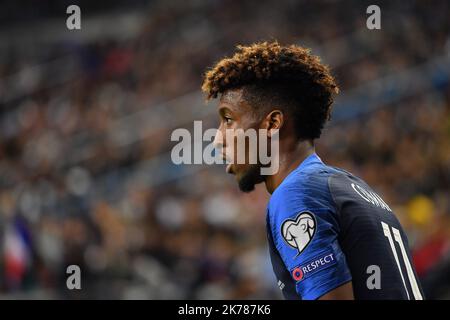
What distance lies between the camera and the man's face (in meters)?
3.44

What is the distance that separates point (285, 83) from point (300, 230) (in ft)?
2.60

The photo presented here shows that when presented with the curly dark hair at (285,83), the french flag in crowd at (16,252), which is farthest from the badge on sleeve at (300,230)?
the french flag in crowd at (16,252)

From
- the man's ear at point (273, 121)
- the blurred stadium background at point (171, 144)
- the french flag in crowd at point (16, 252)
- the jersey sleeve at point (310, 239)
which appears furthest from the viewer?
the french flag in crowd at point (16, 252)

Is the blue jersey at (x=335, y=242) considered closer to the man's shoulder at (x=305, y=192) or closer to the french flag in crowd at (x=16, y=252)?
the man's shoulder at (x=305, y=192)

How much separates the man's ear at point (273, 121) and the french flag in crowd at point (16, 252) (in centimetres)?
710

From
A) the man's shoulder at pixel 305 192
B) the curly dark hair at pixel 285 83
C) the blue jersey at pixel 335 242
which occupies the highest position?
the curly dark hair at pixel 285 83

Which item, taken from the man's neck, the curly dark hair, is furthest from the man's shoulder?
the curly dark hair

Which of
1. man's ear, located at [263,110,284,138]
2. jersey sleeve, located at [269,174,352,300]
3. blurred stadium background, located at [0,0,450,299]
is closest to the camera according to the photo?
jersey sleeve, located at [269,174,352,300]

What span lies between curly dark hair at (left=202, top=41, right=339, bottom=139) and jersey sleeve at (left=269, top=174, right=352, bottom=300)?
1.67 feet

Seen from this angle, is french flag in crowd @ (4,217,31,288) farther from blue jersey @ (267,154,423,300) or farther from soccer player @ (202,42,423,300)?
blue jersey @ (267,154,423,300)

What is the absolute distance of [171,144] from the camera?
37.3 feet

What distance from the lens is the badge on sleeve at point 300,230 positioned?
9.68 ft
